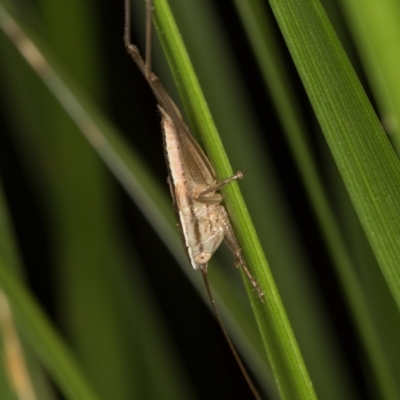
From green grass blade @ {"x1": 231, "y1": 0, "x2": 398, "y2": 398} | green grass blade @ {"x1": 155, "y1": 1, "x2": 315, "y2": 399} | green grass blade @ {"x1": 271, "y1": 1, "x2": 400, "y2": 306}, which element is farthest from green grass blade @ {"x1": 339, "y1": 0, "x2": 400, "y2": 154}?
green grass blade @ {"x1": 231, "y1": 0, "x2": 398, "y2": 398}

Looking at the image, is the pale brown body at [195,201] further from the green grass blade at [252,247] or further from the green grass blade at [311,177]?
the green grass blade at [252,247]

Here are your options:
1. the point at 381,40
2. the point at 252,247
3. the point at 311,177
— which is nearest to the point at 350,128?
the point at 381,40

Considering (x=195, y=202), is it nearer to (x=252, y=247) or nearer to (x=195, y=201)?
(x=195, y=201)

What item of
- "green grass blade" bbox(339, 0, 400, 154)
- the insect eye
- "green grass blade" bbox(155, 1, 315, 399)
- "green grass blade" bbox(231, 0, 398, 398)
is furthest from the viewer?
the insect eye

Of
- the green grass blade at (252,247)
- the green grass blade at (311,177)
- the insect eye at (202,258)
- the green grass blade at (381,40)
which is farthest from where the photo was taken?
the insect eye at (202,258)

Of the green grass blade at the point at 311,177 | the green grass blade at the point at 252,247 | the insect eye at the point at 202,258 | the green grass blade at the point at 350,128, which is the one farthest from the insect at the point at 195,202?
the green grass blade at the point at 350,128

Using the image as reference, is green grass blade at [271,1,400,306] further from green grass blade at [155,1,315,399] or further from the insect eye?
the insect eye

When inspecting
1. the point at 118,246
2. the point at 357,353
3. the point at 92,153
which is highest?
the point at 92,153

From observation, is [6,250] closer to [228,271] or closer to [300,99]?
[228,271]

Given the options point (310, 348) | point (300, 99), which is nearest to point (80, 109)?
point (300, 99)

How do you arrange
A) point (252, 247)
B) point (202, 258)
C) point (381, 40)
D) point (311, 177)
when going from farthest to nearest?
point (202, 258)
point (311, 177)
point (252, 247)
point (381, 40)

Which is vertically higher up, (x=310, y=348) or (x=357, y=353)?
(x=310, y=348)
